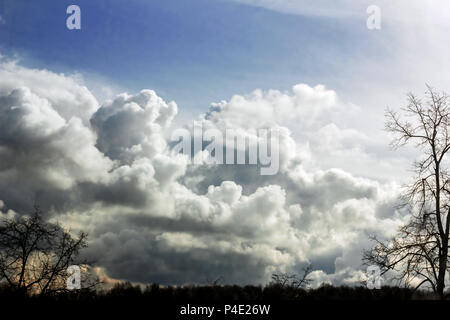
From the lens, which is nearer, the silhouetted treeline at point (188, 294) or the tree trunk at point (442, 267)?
the silhouetted treeline at point (188, 294)

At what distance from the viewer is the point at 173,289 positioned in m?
11.4

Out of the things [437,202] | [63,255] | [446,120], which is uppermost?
[446,120]

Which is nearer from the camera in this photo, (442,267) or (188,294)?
(188,294)

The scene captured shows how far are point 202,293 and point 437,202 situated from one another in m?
14.8

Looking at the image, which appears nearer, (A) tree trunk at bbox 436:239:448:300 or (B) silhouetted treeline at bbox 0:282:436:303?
(B) silhouetted treeline at bbox 0:282:436:303
